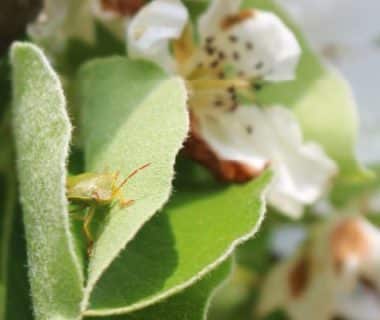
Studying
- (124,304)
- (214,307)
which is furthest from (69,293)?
(214,307)

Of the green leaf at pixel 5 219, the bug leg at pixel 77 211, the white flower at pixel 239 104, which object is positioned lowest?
the green leaf at pixel 5 219

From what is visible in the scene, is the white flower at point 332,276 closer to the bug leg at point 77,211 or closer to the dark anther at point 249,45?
the dark anther at point 249,45

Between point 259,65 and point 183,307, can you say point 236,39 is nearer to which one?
point 259,65

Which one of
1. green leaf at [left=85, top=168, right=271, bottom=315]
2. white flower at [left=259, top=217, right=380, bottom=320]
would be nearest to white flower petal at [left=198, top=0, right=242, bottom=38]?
green leaf at [left=85, top=168, right=271, bottom=315]

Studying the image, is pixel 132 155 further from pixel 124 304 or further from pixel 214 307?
pixel 214 307

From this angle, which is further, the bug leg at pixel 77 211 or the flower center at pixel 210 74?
the flower center at pixel 210 74

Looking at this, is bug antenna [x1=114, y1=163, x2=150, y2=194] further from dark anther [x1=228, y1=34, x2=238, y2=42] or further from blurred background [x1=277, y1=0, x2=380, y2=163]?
blurred background [x1=277, y1=0, x2=380, y2=163]

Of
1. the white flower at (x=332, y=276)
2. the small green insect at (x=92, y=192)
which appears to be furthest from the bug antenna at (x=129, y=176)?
the white flower at (x=332, y=276)
